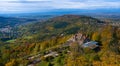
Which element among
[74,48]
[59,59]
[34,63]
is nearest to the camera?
[59,59]

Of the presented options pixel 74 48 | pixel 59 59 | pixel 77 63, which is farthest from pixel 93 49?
pixel 77 63

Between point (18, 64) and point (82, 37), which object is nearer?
point (18, 64)

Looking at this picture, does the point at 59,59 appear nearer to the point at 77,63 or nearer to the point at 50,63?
the point at 50,63

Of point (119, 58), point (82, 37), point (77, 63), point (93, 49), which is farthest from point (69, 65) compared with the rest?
point (82, 37)

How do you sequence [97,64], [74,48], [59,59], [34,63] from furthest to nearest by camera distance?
1. [74,48]
2. [34,63]
3. [59,59]
4. [97,64]

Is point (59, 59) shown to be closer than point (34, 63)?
Yes

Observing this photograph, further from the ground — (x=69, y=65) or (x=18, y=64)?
(x=69, y=65)

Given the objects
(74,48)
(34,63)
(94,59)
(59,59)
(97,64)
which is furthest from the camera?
(74,48)

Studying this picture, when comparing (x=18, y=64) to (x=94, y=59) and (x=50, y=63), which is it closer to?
(x=50, y=63)

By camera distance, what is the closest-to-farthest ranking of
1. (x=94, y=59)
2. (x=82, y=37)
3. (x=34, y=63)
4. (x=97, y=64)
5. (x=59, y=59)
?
1. (x=97, y=64)
2. (x=94, y=59)
3. (x=59, y=59)
4. (x=34, y=63)
5. (x=82, y=37)
